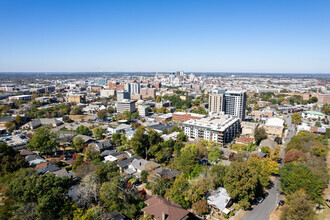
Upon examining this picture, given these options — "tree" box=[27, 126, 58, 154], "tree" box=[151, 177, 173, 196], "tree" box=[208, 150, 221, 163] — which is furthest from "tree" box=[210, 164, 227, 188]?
"tree" box=[27, 126, 58, 154]

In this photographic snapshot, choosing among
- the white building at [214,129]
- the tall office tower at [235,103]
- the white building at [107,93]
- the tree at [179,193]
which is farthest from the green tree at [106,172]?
the white building at [107,93]

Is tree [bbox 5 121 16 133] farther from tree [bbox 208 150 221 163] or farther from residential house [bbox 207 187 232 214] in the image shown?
residential house [bbox 207 187 232 214]

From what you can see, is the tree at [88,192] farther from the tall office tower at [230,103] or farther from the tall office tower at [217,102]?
the tall office tower at [217,102]

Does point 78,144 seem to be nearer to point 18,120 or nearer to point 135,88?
point 18,120

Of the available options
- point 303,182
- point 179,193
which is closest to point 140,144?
point 179,193

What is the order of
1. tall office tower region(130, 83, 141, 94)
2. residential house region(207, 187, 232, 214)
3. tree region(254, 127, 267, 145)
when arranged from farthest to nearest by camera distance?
tall office tower region(130, 83, 141, 94)
tree region(254, 127, 267, 145)
residential house region(207, 187, 232, 214)

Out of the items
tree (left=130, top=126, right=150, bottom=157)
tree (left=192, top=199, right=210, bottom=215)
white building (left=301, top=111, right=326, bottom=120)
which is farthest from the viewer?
white building (left=301, top=111, right=326, bottom=120)
